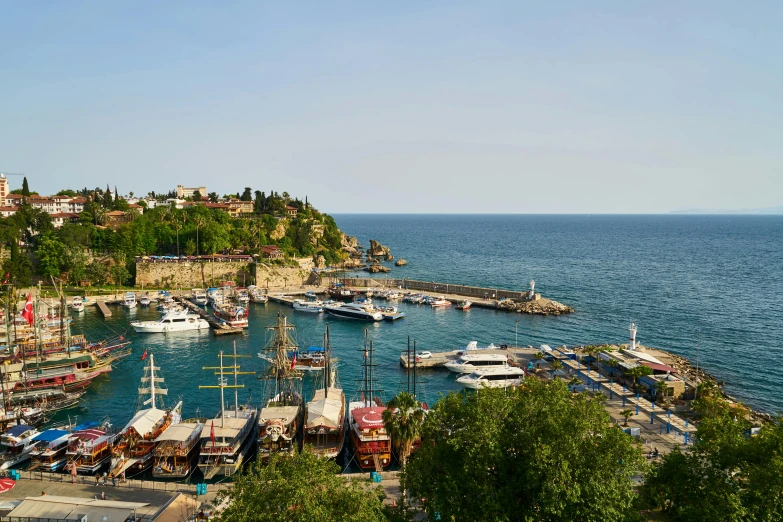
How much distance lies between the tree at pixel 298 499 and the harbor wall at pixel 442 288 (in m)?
73.4

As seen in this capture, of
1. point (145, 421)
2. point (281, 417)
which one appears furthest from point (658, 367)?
point (145, 421)

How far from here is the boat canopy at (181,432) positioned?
34.2 metres

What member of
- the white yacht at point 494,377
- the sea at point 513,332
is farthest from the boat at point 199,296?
the white yacht at point 494,377

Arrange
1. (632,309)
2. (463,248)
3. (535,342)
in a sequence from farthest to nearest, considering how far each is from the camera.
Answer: (463,248) < (632,309) < (535,342)

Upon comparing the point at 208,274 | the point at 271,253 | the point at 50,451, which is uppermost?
the point at 271,253

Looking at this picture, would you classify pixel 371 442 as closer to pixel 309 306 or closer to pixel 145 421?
pixel 145 421

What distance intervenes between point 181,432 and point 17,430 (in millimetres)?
12549

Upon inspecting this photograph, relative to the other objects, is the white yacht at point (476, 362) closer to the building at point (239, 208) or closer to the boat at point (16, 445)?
the boat at point (16, 445)

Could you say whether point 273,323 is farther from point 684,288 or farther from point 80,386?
point 684,288

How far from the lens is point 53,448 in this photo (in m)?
34.3

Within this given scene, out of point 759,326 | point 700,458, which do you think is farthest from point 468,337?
point 700,458

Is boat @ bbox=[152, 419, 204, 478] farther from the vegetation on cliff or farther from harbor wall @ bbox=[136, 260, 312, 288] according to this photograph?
harbor wall @ bbox=[136, 260, 312, 288]

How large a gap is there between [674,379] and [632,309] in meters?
42.2

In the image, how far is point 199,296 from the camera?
291ft
